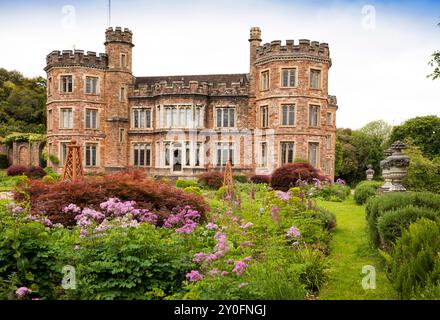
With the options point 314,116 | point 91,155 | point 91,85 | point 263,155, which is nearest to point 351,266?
point 263,155

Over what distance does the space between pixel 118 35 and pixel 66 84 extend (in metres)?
5.10

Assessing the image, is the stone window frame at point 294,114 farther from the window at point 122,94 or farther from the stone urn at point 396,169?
the stone urn at point 396,169

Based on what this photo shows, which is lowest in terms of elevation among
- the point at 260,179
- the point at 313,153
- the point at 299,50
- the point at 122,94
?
the point at 260,179

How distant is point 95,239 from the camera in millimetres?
6180

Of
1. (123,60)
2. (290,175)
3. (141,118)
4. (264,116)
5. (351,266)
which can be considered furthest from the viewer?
(141,118)

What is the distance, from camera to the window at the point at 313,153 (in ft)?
91.7

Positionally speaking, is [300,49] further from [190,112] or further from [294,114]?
[190,112]

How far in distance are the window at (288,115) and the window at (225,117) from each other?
4.07 metres

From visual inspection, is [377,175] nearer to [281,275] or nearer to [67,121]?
[67,121]

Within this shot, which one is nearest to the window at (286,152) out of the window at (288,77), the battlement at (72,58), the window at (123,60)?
the window at (288,77)

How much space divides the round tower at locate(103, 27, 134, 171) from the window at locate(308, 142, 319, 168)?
43.9ft

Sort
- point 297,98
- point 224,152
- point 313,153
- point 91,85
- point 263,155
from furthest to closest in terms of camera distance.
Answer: point 91,85
point 224,152
point 263,155
point 313,153
point 297,98

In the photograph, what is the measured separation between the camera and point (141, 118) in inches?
1282
